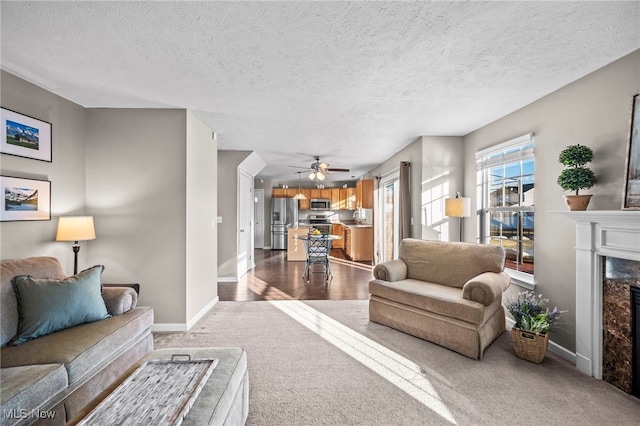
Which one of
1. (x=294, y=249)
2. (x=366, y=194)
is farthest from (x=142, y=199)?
(x=366, y=194)

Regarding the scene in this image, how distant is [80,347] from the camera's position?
1761mm

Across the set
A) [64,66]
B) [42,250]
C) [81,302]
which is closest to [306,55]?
[64,66]

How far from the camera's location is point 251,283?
17.0 ft

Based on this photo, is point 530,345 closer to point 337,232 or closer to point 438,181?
point 438,181

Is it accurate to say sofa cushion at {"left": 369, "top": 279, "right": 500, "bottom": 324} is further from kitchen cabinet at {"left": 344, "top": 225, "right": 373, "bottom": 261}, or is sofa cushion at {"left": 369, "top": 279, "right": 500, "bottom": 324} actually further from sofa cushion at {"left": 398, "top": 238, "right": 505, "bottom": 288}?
kitchen cabinet at {"left": 344, "top": 225, "right": 373, "bottom": 261}

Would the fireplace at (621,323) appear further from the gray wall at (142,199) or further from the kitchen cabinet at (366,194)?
the kitchen cabinet at (366,194)

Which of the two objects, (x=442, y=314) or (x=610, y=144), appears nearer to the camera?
(x=610, y=144)

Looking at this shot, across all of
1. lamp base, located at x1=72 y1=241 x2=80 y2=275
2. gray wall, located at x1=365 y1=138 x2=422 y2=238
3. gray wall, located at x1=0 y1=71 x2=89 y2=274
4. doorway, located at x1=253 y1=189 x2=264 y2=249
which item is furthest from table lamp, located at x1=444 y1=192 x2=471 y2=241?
doorway, located at x1=253 y1=189 x2=264 y2=249

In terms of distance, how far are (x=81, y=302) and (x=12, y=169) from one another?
1403 millimetres

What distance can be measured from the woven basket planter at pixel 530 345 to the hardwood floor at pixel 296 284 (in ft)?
6.95

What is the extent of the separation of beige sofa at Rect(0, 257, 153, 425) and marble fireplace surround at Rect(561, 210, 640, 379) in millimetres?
3568

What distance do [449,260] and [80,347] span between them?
3.50 m

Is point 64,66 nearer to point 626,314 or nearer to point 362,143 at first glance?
point 362,143

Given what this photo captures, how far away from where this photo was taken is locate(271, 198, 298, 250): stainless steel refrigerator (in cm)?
960
